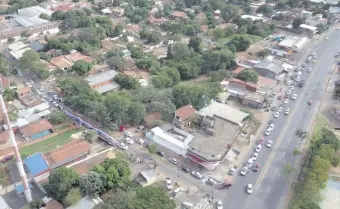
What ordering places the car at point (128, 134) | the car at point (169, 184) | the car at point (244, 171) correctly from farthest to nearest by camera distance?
the car at point (128, 134)
the car at point (244, 171)
the car at point (169, 184)

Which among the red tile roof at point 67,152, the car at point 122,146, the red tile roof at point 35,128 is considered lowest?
the red tile roof at point 35,128

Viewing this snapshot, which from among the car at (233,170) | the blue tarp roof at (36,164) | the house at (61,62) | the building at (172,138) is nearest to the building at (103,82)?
the house at (61,62)

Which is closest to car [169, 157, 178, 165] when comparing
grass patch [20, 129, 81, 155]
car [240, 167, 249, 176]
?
car [240, 167, 249, 176]

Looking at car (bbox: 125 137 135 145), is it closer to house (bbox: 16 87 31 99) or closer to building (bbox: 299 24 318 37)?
house (bbox: 16 87 31 99)

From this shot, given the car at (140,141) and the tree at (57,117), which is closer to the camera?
the car at (140,141)

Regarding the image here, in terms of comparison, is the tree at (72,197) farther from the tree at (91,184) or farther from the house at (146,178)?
the house at (146,178)

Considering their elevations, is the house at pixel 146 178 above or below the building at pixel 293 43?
below

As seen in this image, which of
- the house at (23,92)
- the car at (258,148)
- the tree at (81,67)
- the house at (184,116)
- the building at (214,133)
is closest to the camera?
the building at (214,133)

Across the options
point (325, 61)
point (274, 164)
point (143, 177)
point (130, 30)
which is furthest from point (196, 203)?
point (130, 30)
